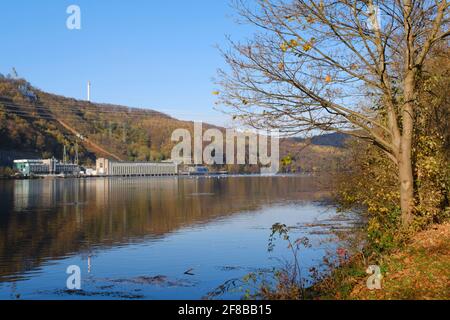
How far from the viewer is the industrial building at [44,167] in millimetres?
163688

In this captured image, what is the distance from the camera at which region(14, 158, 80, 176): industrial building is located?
537 feet

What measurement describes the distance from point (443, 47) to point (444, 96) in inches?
62.2

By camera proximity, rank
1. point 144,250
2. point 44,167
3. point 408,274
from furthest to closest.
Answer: point 44,167 < point 144,250 < point 408,274

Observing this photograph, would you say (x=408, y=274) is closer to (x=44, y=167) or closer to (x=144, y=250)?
(x=144, y=250)

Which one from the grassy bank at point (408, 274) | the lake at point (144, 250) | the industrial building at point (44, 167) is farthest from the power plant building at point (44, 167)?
the grassy bank at point (408, 274)

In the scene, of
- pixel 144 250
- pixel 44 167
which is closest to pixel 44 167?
pixel 44 167

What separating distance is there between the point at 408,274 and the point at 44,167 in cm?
17430

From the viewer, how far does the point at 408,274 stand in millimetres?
9695

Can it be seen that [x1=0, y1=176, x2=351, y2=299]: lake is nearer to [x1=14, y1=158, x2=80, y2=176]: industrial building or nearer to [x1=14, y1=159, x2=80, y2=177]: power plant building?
[x1=14, y1=159, x2=80, y2=177]: power plant building

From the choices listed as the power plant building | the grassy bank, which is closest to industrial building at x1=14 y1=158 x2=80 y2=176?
the power plant building

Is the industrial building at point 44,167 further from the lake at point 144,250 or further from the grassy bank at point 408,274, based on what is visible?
the grassy bank at point 408,274

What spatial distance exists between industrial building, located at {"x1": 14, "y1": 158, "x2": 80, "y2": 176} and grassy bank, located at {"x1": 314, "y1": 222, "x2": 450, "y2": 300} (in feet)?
515

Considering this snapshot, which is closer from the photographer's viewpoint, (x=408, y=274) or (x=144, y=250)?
(x=408, y=274)
